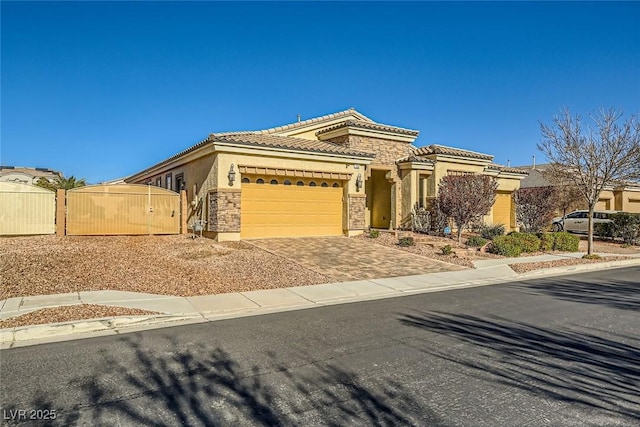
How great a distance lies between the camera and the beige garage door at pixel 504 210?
26984 mm

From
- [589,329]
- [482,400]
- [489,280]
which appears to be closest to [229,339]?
[482,400]

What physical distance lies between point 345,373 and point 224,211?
12.1 meters

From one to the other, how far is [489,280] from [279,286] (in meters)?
6.27

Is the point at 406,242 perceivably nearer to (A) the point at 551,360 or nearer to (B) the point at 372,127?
(B) the point at 372,127

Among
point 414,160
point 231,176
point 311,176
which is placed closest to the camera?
point 231,176

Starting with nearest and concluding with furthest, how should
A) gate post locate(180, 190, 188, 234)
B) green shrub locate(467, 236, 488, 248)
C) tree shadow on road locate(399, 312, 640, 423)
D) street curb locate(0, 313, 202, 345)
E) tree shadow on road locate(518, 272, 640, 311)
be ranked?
tree shadow on road locate(399, 312, 640, 423) → street curb locate(0, 313, 202, 345) → tree shadow on road locate(518, 272, 640, 311) → gate post locate(180, 190, 188, 234) → green shrub locate(467, 236, 488, 248)

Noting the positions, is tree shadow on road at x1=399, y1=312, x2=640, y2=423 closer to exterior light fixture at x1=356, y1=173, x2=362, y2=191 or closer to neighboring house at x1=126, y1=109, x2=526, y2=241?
neighboring house at x1=126, y1=109, x2=526, y2=241

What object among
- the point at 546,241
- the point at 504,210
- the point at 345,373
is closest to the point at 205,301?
the point at 345,373

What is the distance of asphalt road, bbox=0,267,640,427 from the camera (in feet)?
13.6

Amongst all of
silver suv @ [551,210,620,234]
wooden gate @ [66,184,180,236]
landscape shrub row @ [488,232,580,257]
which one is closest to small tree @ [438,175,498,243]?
landscape shrub row @ [488,232,580,257]

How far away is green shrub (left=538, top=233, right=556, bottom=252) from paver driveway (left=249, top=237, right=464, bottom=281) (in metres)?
6.94

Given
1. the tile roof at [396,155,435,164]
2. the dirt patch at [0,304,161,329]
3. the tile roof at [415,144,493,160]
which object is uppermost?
the tile roof at [415,144,493,160]

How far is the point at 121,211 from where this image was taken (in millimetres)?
16656

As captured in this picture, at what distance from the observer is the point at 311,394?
15.1ft
